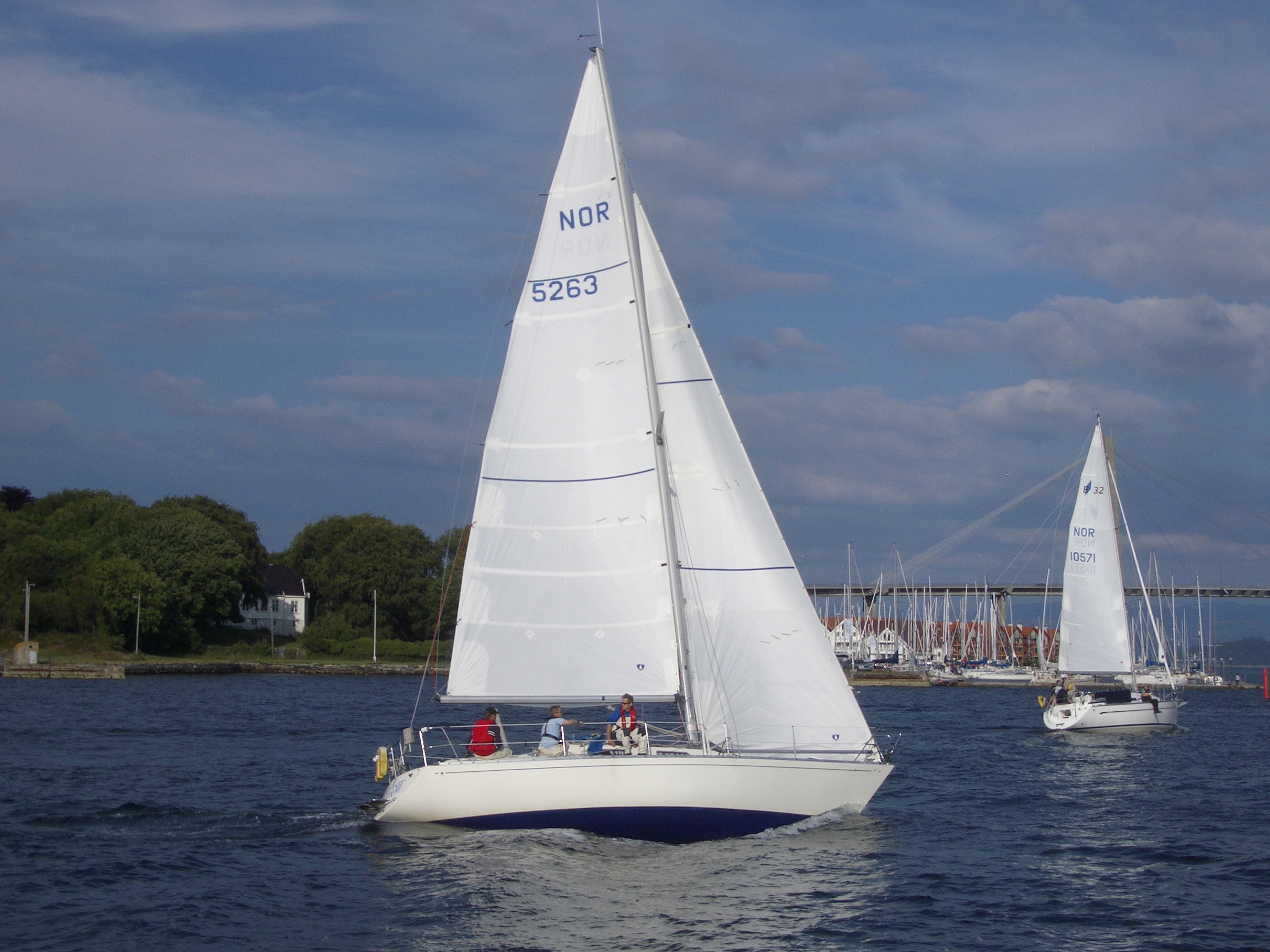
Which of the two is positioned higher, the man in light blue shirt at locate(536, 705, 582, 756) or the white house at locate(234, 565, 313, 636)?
the white house at locate(234, 565, 313, 636)

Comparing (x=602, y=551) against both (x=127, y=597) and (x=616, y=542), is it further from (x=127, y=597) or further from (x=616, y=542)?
(x=127, y=597)

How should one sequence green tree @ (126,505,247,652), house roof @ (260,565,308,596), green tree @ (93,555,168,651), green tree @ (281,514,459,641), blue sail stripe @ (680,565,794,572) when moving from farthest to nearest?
1. house roof @ (260,565,308,596)
2. green tree @ (281,514,459,641)
3. green tree @ (126,505,247,652)
4. green tree @ (93,555,168,651)
5. blue sail stripe @ (680,565,794,572)

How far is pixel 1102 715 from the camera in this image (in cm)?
3934

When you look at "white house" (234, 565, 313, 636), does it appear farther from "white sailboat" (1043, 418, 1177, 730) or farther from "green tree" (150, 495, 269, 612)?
"white sailboat" (1043, 418, 1177, 730)

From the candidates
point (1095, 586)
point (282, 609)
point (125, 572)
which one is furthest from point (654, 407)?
point (282, 609)

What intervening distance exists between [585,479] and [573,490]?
0.21 meters

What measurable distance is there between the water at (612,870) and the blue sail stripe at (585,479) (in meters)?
4.60

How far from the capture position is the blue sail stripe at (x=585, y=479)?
17234mm

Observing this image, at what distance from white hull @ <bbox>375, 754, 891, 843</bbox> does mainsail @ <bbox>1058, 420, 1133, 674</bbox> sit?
30.4 metres

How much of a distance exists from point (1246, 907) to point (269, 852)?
39.6ft

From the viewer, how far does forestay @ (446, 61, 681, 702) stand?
1700 cm

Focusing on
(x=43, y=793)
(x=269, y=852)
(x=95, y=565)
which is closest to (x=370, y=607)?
(x=95, y=565)

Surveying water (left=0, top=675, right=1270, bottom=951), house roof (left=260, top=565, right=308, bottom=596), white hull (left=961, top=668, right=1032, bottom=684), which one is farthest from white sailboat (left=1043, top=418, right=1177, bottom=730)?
house roof (left=260, top=565, right=308, bottom=596)

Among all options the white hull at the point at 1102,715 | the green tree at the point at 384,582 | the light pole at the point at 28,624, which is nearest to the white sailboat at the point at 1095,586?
the white hull at the point at 1102,715
